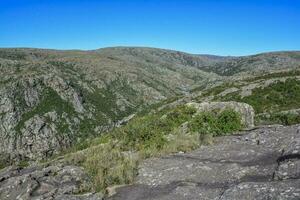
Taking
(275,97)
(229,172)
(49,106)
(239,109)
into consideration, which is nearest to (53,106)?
(49,106)

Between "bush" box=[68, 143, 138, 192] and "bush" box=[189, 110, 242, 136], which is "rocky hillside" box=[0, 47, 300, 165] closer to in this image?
"bush" box=[189, 110, 242, 136]

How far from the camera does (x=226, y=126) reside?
85.7 ft

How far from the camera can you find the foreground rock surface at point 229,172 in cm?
1408

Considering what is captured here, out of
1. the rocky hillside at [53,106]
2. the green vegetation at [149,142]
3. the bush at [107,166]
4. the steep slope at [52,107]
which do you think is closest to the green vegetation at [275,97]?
the green vegetation at [149,142]

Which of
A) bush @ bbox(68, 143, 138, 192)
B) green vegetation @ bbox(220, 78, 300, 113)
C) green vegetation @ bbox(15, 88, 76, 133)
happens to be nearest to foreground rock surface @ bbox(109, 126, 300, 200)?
bush @ bbox(68, 143, 138, 192)

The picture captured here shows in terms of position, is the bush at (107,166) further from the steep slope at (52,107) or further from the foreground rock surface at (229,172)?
the steep slope at (52,107)

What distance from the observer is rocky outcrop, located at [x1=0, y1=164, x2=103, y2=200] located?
57.2 feet

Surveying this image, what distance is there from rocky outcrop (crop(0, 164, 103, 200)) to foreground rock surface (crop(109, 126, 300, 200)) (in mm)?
2064

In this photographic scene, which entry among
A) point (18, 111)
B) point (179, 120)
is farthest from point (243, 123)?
point (18, 111)

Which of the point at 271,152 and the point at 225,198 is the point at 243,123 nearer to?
the point at 271,152

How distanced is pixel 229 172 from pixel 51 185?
8628mm

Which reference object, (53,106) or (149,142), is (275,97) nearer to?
(149,142)

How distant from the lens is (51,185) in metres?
19.1

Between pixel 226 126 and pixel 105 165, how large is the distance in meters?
9.91
